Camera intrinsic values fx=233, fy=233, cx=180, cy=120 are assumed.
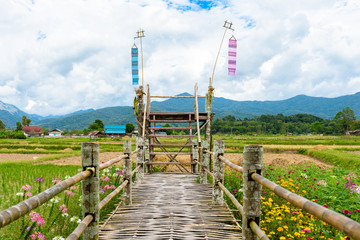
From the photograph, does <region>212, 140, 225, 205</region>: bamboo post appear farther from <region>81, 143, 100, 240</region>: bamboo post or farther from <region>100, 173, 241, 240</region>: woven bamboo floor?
<region>81, 143, 100, 240</region>: bamboo post

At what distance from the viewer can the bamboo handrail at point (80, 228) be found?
195 cm

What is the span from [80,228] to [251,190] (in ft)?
5.56

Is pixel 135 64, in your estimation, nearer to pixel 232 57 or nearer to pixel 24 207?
pixel 232 57

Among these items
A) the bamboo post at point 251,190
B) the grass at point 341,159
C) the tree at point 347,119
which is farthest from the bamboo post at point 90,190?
the tree at point 347,119

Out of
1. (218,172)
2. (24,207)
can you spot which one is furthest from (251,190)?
(218,172)

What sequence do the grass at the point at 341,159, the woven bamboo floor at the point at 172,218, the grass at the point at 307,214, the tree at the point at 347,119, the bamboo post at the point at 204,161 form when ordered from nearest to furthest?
1. the woven bamboo floor at the point at 172,218
2. the grass at the point at 307,214
3. the bamboo post at the point at 204,161
4. the grass at the point at 341,159
5. the tree at the point at 347,119

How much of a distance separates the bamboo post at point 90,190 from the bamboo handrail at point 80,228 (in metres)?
0.09

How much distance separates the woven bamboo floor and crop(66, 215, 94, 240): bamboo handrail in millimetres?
780

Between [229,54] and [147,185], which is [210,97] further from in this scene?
[147,185]

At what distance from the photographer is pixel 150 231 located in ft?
10.7

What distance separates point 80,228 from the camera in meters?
2.14

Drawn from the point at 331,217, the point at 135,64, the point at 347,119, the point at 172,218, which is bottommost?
the point at 172,218

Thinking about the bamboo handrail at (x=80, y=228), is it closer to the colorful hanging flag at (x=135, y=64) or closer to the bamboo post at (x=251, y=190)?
the bamboo post at (x=251, y=190)

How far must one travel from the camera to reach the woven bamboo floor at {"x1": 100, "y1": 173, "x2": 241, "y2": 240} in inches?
126
